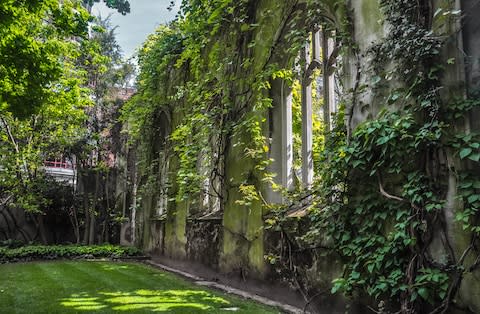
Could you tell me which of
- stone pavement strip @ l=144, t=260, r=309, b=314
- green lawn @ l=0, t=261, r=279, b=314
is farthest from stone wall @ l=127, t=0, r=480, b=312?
green lawn @ l=0, t=261, r=279, b=314

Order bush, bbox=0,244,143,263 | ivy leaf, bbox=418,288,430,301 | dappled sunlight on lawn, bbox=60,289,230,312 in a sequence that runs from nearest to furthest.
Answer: ivy leaf, bbox=418,288,430,301 < dappled sunlight on lawn, bbox=60,289,230,312 < bush, bbox=0,244,143,263

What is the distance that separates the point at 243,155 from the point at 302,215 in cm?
206

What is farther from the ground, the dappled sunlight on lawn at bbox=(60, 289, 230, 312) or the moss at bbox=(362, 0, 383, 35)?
the moss at bbox=(362, 0, 383, 35)

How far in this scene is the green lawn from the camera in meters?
4.91

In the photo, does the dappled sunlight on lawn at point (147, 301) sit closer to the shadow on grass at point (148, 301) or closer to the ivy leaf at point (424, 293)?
the shadow on grass at point (148, 301)

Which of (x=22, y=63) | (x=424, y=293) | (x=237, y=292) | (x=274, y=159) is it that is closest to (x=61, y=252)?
(x=237, y=292)

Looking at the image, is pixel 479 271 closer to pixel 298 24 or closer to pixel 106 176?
pixel 298 24

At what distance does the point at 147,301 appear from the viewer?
215 inches

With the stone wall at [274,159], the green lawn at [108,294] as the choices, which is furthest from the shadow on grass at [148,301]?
the stone wall at [274,159]

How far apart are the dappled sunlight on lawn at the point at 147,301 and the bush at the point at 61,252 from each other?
643 centimetres

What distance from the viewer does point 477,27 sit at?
10.5ft

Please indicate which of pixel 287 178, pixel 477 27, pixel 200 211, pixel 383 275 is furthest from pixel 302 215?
pixel 200 211

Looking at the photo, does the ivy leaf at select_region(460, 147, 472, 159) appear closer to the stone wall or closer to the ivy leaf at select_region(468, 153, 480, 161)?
the ivy leaf at select_region(468, 153, 480, 161)

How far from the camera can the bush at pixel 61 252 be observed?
11.5m
